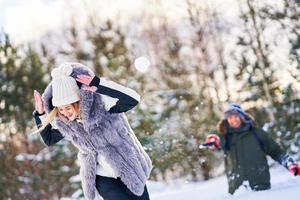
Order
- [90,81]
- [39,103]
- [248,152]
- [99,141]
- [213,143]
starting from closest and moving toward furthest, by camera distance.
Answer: [90,81] → [99,141] → [39,103] → [248,152] → [213,143]

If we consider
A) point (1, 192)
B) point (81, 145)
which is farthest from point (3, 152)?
point (81, 145)

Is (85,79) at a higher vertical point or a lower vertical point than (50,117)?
higher

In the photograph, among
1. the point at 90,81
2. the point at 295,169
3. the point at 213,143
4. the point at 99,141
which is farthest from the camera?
the point at 213,143

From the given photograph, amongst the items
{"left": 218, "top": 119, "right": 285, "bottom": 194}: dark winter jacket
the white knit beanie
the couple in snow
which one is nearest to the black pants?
the couple in snow

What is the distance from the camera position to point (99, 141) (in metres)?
3.91

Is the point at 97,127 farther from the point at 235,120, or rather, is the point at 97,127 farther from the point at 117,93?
the point at 235,120

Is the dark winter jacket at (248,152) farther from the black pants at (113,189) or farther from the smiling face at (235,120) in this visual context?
the black pants at (113,189)

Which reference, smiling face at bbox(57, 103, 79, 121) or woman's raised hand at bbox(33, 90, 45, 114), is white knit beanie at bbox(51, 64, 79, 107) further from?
woman's raised hand at bbox(33, 90, 45, 114)

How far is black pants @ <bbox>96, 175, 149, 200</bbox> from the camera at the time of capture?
12.8 ft

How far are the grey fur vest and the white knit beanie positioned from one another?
0.07 metres

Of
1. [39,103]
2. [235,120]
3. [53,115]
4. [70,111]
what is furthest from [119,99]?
[235,120]

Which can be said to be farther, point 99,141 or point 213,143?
point 213,143

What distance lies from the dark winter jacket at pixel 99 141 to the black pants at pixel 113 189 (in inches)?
Answer: 2.0

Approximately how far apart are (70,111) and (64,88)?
7.5 inches
